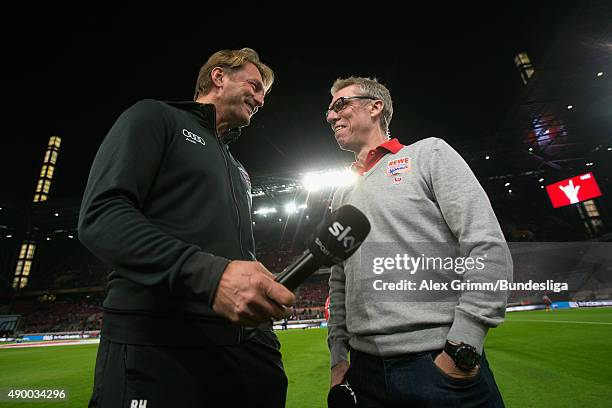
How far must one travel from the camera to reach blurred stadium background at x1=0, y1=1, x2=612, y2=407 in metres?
6.18

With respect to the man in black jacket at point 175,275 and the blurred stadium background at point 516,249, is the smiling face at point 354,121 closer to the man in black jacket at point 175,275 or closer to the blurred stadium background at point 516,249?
the blurred stadium background at point 516,249

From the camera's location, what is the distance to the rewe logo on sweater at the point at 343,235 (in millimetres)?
1072

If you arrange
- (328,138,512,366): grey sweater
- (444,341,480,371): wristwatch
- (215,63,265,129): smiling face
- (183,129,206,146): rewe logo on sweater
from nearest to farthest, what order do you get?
(444,341,480,371): wristwatch → (328,138,512,366): grey sweater → (183,129,206,146): rewe logo on sweater → (215,63,265,129): smiling face

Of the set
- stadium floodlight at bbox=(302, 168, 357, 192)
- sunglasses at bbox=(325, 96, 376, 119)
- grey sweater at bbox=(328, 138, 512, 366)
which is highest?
stadium floodlight at bbox=(302, 168, 357, 192)

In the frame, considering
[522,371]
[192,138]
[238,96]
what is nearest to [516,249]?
[522,371]

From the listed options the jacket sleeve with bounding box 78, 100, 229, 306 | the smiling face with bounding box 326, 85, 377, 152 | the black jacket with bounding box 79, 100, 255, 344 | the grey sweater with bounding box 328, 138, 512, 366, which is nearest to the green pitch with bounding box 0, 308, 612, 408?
the grey sweater with bounding box 328, 138, 512, 366

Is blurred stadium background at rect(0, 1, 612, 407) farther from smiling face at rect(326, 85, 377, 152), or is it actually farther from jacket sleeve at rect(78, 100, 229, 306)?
jacket sleeve at rect(78, 100, 229, 306)

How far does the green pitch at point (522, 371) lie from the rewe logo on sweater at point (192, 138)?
423cm

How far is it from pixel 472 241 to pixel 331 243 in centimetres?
85

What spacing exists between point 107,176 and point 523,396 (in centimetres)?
538

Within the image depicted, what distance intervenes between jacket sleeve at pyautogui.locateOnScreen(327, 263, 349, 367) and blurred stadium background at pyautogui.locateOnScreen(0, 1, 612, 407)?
1.77 ft

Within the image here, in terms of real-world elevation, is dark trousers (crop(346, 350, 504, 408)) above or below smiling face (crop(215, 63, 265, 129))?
below

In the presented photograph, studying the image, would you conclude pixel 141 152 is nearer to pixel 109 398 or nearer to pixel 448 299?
pixel 109 398

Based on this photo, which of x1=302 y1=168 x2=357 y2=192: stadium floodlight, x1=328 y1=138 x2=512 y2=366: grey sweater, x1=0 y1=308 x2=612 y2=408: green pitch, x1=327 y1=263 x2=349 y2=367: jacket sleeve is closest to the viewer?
x1=328 y1=138 x2=512 y2=366: grey sweater
